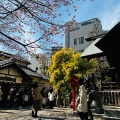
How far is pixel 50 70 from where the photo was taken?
28375 mm

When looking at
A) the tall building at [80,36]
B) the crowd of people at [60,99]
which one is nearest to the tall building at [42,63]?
the crowd of people at [60,99]

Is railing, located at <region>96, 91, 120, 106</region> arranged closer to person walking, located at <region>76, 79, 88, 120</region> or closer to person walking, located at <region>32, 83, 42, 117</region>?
person walking, located at <region>76, 79, 88, 120</region>

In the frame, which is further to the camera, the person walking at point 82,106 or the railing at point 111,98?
the railing at point 111,98

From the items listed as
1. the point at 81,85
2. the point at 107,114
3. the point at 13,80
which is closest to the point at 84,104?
the point at 81,85

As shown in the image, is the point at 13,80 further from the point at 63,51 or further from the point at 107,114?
the point at 107,114

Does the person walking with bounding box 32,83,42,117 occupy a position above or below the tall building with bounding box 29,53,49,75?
below

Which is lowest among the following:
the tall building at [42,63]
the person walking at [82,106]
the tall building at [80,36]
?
the person walking at [82,106]

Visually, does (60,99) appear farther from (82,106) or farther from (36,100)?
(82,106)

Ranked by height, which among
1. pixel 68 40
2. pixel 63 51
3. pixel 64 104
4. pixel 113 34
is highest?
pixel 68 40

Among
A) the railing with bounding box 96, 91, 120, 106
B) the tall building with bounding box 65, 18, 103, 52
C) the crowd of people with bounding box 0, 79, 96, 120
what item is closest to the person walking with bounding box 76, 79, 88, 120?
the crowd of people with bounding box 0, 79, 96, 120

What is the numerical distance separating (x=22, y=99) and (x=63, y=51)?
38.5 ft

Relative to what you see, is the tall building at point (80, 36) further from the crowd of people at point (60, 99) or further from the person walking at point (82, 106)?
the person walking at point (82, 106)

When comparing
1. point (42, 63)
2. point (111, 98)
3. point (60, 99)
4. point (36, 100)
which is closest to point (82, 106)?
point (111, 98)

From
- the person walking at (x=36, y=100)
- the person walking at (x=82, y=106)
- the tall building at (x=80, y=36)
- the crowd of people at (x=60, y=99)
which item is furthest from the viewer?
the tall building at (x=80, y=36)
